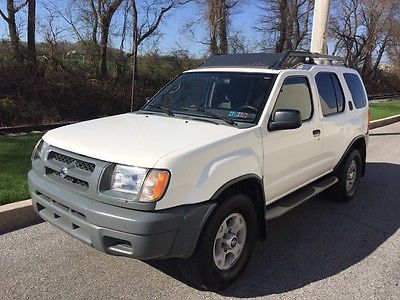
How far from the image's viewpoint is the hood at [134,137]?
2.96 meters

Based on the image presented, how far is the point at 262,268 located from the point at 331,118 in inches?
83.4

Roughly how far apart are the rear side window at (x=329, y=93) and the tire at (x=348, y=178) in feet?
2.49

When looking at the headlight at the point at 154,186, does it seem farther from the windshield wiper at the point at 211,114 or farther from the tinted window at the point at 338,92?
the tinted window at the point at 338,92

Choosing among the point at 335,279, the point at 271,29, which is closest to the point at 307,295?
the point at 335,279

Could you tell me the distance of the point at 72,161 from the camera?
127 inches

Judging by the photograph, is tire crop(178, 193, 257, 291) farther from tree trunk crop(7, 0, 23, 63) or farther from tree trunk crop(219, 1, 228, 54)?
tree trunk crop(219, 1, 228, 54)

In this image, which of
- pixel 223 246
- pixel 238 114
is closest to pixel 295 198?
pixel 238 114

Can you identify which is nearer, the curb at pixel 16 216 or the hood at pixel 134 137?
the hood at pixel 134 137

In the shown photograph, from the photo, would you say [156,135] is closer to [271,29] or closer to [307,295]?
[307,295]

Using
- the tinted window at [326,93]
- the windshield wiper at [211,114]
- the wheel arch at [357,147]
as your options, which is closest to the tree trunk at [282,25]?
the wheel arch at [357,147]

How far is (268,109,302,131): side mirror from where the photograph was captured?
369 centimetres

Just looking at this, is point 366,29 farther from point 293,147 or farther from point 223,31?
point 293,147

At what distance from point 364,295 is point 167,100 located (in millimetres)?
2699

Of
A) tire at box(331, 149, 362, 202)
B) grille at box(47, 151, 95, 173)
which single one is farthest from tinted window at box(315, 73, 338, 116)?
grille at box(47, 151, 95, 173)
